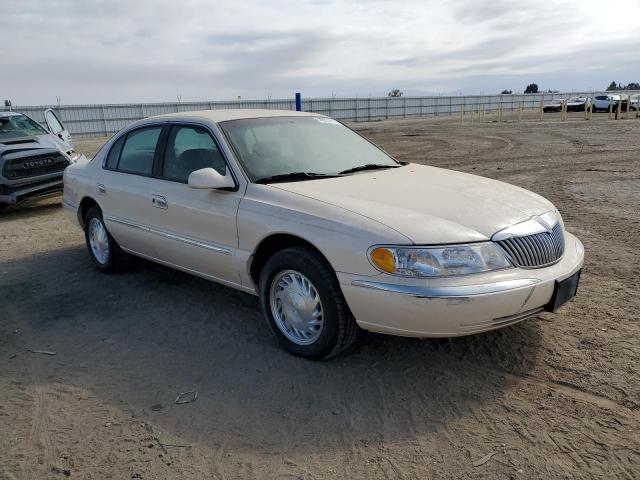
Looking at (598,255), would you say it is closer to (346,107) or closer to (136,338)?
(136,338)

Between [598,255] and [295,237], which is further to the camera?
[598,255]

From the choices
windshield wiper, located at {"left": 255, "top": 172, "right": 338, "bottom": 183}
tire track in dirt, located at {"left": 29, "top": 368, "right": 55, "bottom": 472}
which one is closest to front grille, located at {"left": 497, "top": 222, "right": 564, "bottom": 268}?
windshield wiper, located at {"left": 255, "top": 172, "right": 338, "bottom": 183}

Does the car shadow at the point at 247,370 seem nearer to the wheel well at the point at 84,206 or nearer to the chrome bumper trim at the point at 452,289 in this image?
the chrome bumper trim at the point at 452,289

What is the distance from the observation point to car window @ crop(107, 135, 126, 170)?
5309mm

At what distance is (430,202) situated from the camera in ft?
11.4

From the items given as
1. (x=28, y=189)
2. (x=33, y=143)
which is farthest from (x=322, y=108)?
(x=28, y=189)

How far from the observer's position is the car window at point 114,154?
5.31m

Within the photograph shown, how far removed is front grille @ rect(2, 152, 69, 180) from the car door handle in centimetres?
586

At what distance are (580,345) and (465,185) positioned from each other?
133cm

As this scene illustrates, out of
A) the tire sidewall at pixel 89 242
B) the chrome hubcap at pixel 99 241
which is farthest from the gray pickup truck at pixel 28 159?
the chrome hubcap at pixel 99 241

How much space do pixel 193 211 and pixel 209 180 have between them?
470 mm

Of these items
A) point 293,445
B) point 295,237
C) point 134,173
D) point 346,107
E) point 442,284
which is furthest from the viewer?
point 346,107

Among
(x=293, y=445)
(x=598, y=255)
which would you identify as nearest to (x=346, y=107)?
(x=598, y=255)

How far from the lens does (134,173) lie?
4949 mm
